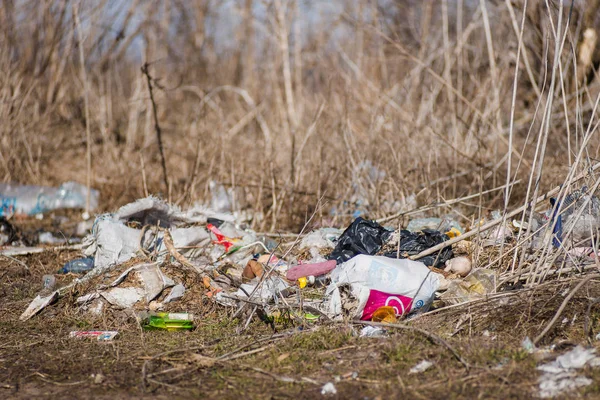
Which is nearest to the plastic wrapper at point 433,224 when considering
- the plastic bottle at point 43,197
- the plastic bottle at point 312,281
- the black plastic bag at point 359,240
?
the black plastic bag at point 359,240

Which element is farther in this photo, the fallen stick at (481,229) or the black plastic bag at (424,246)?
the black plastic bag at (424,246)

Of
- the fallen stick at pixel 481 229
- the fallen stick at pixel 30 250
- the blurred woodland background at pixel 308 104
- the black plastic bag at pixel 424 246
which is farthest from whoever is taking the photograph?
the blurred woodland background at pixel 308 104

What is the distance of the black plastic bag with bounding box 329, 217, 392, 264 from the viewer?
4.25m

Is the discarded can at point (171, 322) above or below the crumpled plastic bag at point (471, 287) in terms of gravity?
below

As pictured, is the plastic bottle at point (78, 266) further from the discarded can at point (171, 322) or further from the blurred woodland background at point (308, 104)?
the discarded can at point (171, 322)

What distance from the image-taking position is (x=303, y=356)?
2.90 meters

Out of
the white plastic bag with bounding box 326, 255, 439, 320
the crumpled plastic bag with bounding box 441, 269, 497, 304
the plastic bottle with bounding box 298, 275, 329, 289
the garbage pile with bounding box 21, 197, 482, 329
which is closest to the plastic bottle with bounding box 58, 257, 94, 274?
the garbage pile with bounding box 21, 197, 482, 329

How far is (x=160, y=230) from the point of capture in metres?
4.57

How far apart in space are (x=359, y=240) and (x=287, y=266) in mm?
488

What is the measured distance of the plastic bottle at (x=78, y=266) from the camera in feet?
15.3

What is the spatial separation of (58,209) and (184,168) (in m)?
1.46

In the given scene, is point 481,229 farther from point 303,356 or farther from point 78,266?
point 78,266

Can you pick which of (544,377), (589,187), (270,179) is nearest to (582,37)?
(270,179)

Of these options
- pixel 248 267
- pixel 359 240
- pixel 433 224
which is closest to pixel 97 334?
pixel 248 267
